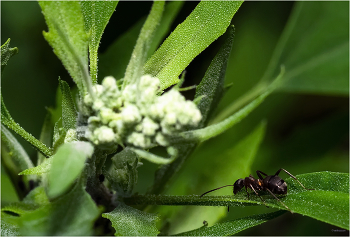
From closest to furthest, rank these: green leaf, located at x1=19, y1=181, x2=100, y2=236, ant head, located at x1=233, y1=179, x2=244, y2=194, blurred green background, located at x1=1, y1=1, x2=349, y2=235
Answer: green leaf, located at x1=19, y1=181, x2=100, y2=236, ant head, located at x1=233, y1=179, x2=244, y2=194, blurred green background, located at x1=1, y1=1, x2=349, y2=235

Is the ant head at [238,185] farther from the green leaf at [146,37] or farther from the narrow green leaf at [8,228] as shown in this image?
the narrow green leaf at [8,228]

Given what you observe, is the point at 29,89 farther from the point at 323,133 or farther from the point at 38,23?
the point at 323,133

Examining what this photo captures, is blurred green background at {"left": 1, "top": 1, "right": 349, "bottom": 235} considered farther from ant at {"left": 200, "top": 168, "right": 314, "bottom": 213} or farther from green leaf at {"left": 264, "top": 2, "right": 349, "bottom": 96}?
green leaf at {"left": 264, "top": 2, "right": 349, "bottom": 96}

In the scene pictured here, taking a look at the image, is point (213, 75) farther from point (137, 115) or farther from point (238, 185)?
point (238, 185)

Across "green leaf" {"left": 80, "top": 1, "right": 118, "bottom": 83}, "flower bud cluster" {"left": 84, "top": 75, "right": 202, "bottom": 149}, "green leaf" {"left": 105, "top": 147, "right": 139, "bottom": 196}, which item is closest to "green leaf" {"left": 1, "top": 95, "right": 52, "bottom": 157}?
→ "flower bud cluster" {"left": 84, "top": 75, "right": 202, "bottom": 149}

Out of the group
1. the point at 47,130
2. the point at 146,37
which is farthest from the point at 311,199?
the point at 47,130

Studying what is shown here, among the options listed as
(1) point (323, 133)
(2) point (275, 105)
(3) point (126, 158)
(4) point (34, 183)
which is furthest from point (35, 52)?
(1) point (323, 133)
